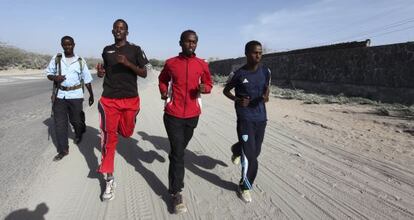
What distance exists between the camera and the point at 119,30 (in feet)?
14.5

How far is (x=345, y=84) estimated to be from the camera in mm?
18125

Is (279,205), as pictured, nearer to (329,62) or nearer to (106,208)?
(106,208)

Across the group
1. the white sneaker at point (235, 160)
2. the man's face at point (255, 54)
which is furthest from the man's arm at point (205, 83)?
the white sneaker at point (235, 160)

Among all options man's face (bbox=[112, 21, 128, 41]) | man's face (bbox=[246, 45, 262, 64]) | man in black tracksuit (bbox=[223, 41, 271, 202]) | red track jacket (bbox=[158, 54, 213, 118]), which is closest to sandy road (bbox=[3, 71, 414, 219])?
man in black tracksuit (bbox=[223, 41, 271, 202])

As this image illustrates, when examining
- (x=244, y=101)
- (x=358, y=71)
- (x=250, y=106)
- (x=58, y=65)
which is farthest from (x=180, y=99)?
(x=358, y=71)

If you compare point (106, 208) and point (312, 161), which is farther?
point (312, 161)

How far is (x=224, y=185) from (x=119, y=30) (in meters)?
2.36

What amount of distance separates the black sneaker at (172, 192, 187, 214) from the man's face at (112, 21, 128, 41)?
1.95m

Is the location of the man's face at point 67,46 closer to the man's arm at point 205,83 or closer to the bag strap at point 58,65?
the bag strap at point 58,65

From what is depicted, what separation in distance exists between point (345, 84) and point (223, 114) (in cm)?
879

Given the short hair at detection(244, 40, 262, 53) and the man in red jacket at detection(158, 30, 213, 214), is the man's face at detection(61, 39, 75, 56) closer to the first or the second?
the man in red jacket at detection(158, 30, 213, 214)

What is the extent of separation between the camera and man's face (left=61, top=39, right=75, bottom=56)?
598 cm

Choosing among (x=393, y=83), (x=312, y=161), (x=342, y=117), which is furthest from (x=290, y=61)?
(x=312, y=161)

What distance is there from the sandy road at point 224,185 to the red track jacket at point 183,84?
3.60 feet
